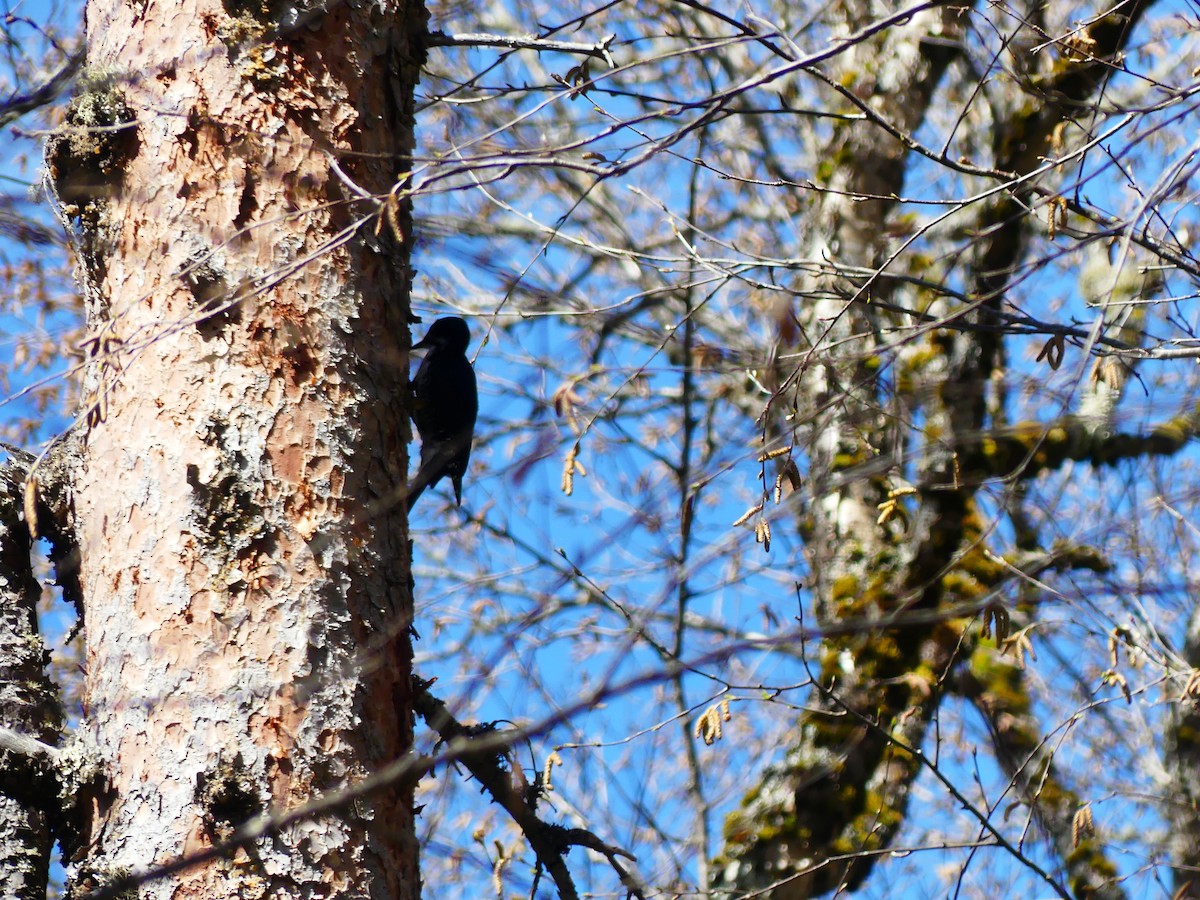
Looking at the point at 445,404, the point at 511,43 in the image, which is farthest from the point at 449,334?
the point at 511,43

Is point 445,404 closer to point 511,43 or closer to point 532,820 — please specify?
point 511,43

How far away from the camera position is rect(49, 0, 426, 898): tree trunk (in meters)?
1.94

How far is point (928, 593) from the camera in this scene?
4.95m

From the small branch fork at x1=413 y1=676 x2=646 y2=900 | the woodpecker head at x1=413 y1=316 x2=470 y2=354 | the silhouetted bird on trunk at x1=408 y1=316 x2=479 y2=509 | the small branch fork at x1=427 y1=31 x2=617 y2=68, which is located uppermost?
the woodpecker head at x1=413 y1=316 x2=470 y2=354

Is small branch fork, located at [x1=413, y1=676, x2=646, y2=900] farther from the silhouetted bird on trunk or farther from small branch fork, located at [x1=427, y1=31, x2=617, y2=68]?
the silhouetted bird on trunk

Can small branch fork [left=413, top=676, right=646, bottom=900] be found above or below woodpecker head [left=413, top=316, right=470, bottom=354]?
below

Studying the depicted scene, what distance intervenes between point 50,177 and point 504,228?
4.87m

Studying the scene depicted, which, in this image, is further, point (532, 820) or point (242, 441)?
point (532, 820)

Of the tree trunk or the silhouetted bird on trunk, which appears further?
the silhouetted bird on trunk

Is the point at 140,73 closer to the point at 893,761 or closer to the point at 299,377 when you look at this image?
the point at 299,377

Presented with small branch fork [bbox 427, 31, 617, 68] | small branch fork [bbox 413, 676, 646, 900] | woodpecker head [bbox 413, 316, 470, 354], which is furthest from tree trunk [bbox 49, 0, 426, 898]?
woodpecker head [bbox 413, 316, 470, 354]

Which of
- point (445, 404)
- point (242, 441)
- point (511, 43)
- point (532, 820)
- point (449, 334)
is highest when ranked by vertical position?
point (449, 334)

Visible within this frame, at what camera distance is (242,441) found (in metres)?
2.12

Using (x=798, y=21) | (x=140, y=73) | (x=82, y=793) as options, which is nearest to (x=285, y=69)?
(x=140, y=73)
